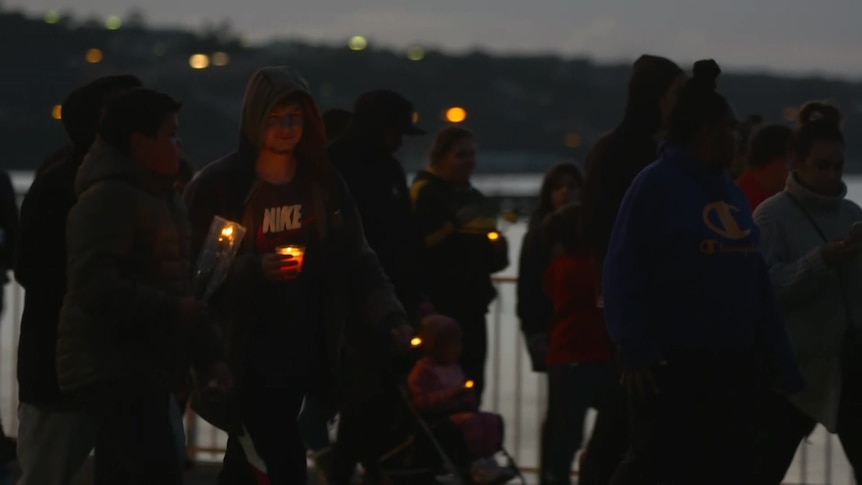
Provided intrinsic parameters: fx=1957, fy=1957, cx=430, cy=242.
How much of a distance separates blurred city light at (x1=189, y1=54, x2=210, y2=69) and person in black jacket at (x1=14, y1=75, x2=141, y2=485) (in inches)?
959

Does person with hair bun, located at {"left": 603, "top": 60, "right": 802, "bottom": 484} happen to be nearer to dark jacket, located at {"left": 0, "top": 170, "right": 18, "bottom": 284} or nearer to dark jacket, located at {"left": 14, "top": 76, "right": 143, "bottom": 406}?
dark jacket, located at {"left": 14, "top": 76, "right": 143, "bottom": 406}

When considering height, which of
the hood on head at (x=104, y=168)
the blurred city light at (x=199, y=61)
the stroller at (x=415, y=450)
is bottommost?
the stroller at (x=415, y=450)

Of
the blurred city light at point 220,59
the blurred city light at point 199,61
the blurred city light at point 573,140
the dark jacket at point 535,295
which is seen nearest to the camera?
the dark jacket at point 535,295

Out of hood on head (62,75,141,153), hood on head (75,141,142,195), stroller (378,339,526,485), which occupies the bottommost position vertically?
stroller (378,339,526,485)

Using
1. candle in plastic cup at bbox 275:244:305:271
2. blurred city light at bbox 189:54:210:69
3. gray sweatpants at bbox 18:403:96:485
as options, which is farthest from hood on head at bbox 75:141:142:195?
blurred city light at bbox 189:54:210:69

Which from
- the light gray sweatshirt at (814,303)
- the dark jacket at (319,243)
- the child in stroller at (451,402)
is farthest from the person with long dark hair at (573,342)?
the dark jacket at (319,243)

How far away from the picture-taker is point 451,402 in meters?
8.41

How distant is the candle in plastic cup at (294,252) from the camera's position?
640 centimetres

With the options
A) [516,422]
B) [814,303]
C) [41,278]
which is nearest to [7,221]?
[41,278]

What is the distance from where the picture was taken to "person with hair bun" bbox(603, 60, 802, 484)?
5.96 m

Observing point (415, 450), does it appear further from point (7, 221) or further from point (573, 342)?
point (7, 221)

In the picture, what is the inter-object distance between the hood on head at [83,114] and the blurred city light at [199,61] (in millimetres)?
24161

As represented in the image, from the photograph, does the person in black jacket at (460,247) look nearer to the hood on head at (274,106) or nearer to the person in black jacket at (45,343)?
the hood on head at (274,106)

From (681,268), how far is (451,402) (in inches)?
103
